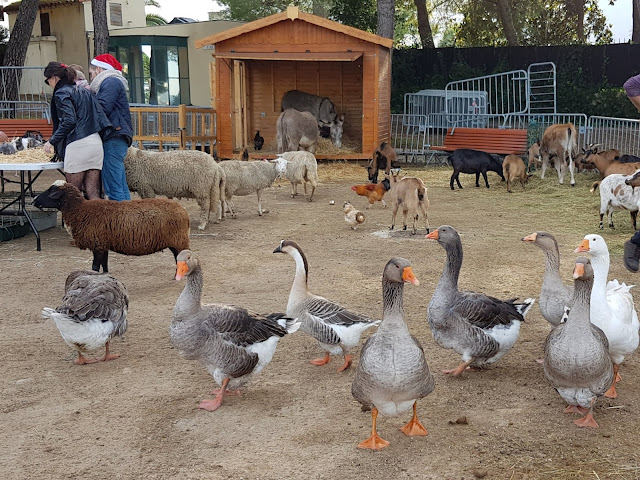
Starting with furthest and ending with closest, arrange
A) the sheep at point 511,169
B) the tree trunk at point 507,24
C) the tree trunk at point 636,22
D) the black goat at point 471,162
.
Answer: the tree trunk at point 507,24, the tree trunk at point 636,22, the black goat at point 471,162, the sheep at point 511,169

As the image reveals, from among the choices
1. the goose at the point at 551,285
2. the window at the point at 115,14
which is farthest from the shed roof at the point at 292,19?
the window at the point at 115,14

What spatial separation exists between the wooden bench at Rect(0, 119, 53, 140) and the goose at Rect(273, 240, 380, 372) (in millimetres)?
11010

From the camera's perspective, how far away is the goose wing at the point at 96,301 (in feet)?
17.8

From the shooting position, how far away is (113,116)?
9250 mm

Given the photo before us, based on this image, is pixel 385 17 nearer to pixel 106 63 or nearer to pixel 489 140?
pixel 489 140

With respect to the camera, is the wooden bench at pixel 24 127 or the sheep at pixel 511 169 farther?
the wooden bench at pixel 24 127

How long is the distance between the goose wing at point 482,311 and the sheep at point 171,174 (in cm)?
636

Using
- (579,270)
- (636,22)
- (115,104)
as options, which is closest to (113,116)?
(115,104)

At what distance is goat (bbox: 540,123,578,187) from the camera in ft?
49.5

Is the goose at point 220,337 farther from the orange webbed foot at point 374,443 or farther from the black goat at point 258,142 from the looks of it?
the black goat at point 258,142

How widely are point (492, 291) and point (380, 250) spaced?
239 centimetres

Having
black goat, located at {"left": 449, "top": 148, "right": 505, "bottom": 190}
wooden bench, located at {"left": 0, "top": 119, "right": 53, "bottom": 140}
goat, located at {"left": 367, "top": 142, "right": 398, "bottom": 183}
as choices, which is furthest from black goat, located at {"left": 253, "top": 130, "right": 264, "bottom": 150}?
black goat, located at {"left": 449, "top": 148, "right": 505, "bottom": 190}

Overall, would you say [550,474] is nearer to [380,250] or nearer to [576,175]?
[380,250]

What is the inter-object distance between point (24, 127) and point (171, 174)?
6286 millimetres
